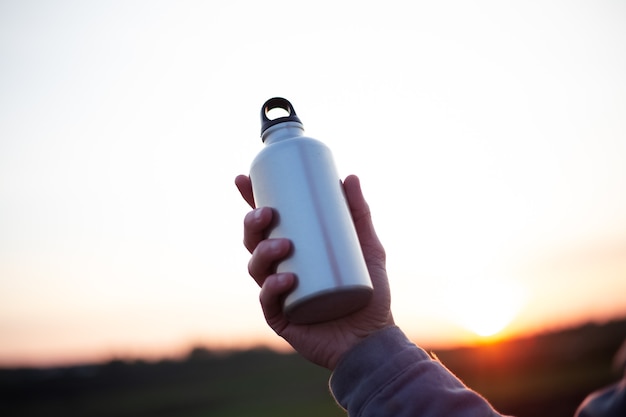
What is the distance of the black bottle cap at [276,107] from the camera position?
83.5 inches

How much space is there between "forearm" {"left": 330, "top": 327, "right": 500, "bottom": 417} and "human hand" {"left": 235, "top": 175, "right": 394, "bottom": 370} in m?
0.13

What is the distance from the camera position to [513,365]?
1892 inches

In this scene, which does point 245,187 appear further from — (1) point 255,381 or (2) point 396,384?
(1) point 255,381

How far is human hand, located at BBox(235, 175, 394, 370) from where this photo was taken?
1802mm

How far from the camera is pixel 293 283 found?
178 cm

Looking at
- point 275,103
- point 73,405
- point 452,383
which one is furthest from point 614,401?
point 73,405

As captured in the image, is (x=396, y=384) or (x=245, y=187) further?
(x=245, y=187)

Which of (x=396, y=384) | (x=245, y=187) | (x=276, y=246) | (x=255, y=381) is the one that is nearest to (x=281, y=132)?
(x=245, y=187)

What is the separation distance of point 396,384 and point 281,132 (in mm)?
1089

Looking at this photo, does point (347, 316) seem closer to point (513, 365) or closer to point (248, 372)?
point (513, 365)

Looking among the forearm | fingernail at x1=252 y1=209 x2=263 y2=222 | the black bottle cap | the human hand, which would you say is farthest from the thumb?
the black bottle cap

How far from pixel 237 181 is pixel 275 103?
406 mm

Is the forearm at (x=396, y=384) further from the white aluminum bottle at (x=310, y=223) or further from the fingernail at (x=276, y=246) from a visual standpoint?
the fingernail at (x=276, y=246)

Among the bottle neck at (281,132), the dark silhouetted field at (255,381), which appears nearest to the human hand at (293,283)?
the bottle neck at (281,132)
